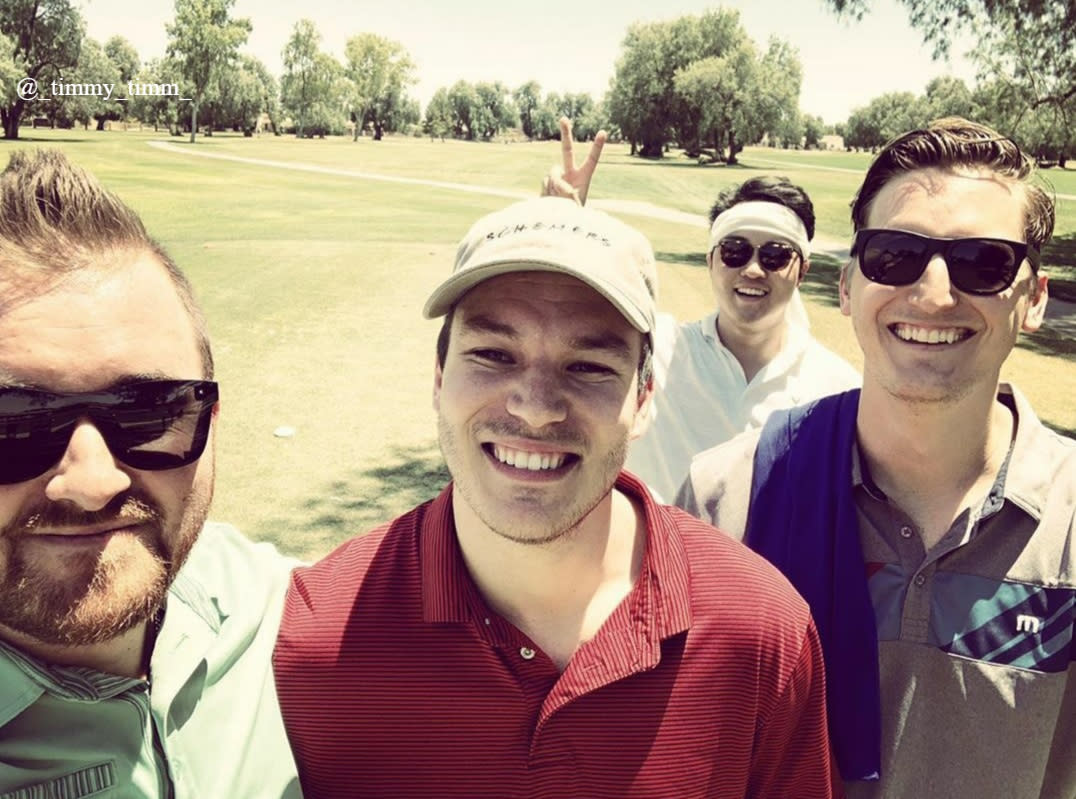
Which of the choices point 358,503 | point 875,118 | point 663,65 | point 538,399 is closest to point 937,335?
point 538,399

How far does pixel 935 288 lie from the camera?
7.52 ft

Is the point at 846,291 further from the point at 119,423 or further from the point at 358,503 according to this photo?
the point at 358,503

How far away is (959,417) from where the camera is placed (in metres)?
2.28

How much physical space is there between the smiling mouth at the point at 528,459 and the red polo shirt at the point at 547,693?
249 mm

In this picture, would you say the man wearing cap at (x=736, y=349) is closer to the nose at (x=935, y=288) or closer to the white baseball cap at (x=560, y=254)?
the nose at (x=935, y=288)

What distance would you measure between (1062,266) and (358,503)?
20.8 m

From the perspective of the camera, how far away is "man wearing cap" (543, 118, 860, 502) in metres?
3.68

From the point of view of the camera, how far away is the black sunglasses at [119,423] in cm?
165

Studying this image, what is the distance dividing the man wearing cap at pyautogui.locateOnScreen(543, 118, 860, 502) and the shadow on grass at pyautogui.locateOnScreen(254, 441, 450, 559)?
248 cm

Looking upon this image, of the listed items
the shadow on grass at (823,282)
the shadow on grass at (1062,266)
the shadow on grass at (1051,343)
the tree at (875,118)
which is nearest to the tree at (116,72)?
the shadow on grass at (823,282)

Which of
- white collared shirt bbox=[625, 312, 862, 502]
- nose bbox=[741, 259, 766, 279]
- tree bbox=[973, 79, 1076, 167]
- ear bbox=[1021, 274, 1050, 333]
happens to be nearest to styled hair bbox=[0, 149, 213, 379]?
white collared shirt bbox=[625, 312, 862, 502]

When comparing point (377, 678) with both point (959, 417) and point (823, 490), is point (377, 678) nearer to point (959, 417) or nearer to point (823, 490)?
point (823, 490)

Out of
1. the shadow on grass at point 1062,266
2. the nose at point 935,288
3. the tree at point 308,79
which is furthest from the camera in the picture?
the tree at point 308,79

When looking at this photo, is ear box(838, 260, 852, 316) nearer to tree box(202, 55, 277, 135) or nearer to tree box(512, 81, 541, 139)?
tree box(202, 55, 277, 135)
